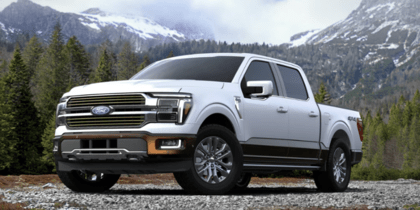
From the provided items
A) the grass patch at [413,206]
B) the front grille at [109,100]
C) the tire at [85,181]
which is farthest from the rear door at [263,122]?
the tire at [85,181]

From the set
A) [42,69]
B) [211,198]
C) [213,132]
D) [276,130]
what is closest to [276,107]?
[276,130]

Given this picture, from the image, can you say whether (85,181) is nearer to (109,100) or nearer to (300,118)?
(109,100)

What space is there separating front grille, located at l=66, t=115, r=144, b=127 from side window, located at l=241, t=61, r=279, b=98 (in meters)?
1.87

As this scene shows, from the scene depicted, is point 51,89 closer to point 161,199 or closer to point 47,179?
→ point 47,179

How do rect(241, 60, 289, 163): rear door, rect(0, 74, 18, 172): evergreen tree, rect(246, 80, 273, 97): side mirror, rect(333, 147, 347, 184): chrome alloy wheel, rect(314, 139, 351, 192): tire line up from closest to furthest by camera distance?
1. rect(246, 80, 273, 97): side mirror
2. rect(241, 60, 289, 163): rear door
3. rect(314, 139, 351, 192): tire
4. rect(333, 147, 347, 184): chrome alloy wheel
5. rect(0, 74, 18, 172): evergreen tree

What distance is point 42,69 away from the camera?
8956 centimetres

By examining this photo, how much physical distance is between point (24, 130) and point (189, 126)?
2190 inches

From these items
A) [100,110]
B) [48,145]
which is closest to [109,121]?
[100,110]

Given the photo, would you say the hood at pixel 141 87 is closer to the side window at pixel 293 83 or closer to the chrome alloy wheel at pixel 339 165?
the side window at pixel 293 83

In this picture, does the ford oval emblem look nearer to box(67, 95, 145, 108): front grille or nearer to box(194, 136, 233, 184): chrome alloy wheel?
box(67, 95, 145, 108): front grille

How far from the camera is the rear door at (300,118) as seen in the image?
8.41 meters

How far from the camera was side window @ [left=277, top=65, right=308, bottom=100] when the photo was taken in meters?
8.80

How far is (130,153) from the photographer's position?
20.5 ft

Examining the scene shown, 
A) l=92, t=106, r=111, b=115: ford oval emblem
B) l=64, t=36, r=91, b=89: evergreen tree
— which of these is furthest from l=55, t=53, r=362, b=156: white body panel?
l=64, t=36, r=91, b=89: evergreen tree
